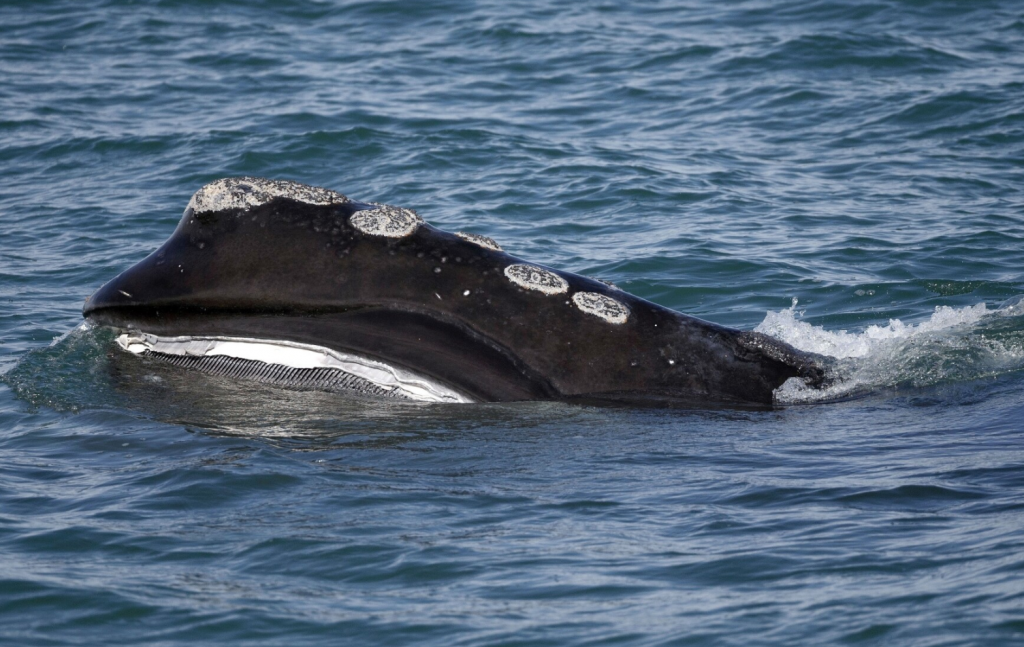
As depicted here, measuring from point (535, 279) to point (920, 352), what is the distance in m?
2.52

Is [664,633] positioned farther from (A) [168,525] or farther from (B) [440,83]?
(B) [440,83]

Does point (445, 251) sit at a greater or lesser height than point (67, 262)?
greater

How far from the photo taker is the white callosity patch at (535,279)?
6.54m

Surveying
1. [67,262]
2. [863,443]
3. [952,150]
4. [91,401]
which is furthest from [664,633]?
[952,150]

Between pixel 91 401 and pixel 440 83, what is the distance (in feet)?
40.4

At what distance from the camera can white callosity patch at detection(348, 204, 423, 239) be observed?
255 inches

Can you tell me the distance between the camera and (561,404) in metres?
6.52

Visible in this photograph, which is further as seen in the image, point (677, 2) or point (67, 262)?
point (677, 2)

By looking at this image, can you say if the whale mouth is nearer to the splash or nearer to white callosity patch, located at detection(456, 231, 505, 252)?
white callosity patch, located at detection(456, 231, 505, 252)

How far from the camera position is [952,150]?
15.1 meters

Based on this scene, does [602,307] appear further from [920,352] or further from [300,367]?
[920,352]

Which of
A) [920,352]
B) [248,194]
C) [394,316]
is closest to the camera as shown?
[394,316]

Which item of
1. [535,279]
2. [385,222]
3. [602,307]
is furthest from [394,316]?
[602,307]

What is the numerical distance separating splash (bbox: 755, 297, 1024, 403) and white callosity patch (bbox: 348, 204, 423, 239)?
2059mm
